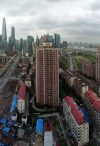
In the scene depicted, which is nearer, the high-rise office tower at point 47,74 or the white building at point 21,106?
the white building at point 21,106

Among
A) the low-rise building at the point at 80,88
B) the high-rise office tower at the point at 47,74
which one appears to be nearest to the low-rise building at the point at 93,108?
the low-rise building at the point at 80,88

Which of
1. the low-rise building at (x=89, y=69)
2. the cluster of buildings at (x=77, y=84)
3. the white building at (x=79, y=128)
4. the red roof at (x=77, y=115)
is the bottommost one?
the white building at (x=79, y=128)

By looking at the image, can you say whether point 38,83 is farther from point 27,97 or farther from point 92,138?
point 92,138

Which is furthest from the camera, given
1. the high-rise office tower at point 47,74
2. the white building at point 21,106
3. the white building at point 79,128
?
the high-rise office tower at point 47,74

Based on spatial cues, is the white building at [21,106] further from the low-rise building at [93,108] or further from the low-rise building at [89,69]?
the low-rise building at [89,69]

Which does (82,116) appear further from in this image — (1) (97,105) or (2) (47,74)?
(2) (47,74)

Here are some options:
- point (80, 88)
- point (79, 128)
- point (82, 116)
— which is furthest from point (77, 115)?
point (80, 88)

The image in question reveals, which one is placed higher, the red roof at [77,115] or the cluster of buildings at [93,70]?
the cluster of buildings at [93,70]

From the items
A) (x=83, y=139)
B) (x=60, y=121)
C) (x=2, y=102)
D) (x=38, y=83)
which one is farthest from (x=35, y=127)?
(x=2, y=102)

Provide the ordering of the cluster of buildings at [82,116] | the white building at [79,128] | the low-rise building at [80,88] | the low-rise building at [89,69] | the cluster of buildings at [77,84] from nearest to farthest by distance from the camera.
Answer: the white building at [79,128], the cluster of buildings at [82,116], the low-rise building at [80,88], the cluster of buildings at [77,84], the low-rise building at [89,69]
